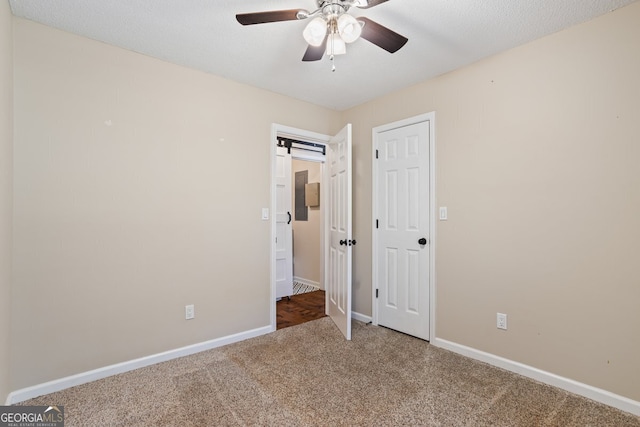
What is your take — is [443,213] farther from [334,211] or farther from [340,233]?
[334,211]

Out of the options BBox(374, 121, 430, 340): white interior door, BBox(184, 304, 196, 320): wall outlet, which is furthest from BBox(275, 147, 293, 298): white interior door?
BBox(184, 304, 196, 320): wall outlet

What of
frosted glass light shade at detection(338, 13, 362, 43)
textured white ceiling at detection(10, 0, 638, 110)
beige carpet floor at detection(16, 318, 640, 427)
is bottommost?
beige carpet floor at detection(16, 318, 640, 427)

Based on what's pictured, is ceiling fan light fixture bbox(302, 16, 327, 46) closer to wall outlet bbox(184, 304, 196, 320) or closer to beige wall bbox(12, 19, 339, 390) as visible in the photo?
beige wall bbox(12, 19, 339, 390)

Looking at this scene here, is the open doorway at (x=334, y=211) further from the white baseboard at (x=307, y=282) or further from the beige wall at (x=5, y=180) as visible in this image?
the beige wall at (x=5, y=180)

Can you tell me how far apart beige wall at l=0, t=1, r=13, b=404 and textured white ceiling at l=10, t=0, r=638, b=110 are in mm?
304

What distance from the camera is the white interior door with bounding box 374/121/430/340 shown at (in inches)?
113

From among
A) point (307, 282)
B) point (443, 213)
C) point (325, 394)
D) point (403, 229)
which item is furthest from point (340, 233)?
point (307, 282)

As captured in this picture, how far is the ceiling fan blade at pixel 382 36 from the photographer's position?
163cm

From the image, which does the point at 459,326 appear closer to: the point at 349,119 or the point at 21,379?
the point at 349,119

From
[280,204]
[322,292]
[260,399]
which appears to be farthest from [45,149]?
[322,292]

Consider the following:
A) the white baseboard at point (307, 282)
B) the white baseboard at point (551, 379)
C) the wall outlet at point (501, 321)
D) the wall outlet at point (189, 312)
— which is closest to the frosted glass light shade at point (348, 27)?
the wall outlet at point (501, 321)

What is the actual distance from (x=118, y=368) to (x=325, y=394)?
1.54 metres

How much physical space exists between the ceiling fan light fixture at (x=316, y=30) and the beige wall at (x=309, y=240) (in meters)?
2.99

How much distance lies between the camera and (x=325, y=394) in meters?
1.99
